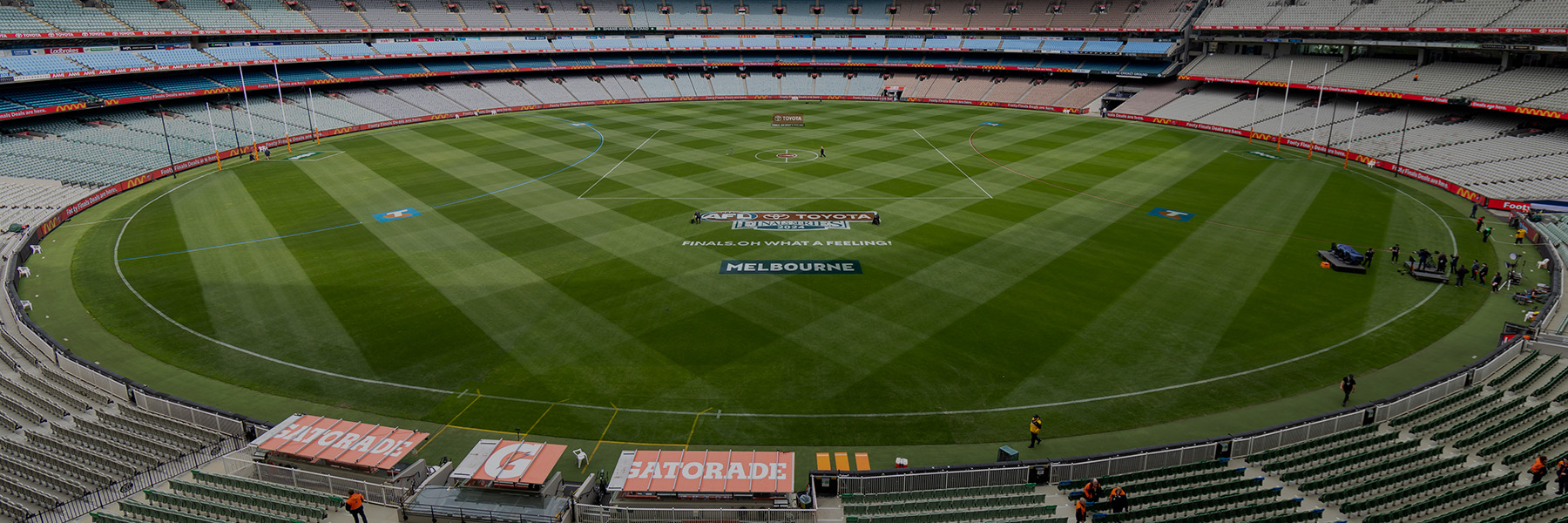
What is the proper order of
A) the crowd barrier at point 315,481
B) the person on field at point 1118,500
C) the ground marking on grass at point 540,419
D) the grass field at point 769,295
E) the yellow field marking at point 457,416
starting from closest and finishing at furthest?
the person on field at point 1118,500 < the crowd barrier at point 315,481 < the yellow field marking at point 457,416 < the ground marking on grass at point 540,419 < the grass field at point 769,295

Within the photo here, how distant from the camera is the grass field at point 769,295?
2617 cm

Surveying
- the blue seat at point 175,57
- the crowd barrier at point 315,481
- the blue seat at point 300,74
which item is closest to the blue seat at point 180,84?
the blue seat at point 175,57

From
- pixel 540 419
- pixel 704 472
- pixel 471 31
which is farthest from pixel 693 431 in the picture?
pixel 471 31

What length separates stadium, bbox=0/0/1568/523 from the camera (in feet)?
64.4

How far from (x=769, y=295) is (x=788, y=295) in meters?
0.85

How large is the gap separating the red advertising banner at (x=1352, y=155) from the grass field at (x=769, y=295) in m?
2.17

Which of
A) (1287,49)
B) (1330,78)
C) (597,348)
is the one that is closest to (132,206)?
(597,348)

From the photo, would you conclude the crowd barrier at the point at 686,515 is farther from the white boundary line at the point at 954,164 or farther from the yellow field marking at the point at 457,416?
the white boundary line at the point at 954,164

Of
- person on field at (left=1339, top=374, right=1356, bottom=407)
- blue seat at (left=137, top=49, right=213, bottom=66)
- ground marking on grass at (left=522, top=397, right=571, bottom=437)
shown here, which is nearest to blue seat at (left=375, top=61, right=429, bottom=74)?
blue seat at (left=137, top=49, right=213, bottom=66)

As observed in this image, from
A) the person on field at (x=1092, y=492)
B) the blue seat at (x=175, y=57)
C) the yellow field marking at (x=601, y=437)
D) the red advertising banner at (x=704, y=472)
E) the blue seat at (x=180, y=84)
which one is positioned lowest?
the yellow field marking at (x=601, y=437)

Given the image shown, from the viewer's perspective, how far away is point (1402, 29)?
69.5 metres

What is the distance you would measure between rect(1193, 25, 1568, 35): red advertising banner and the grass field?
17232mm

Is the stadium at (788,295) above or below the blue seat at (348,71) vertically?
below

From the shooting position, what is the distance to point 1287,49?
8450 centimetres
